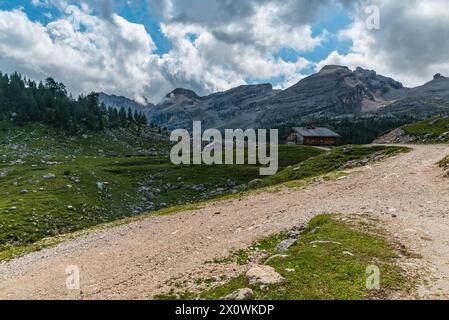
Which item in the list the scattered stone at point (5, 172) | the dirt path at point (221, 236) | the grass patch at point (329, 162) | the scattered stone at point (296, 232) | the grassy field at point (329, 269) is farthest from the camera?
the scattered stone at point (5, 172)

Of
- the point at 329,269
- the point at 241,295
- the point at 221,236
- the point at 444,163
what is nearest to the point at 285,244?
the point at 329,269

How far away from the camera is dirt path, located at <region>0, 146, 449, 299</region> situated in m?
20.0

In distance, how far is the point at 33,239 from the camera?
152 feet

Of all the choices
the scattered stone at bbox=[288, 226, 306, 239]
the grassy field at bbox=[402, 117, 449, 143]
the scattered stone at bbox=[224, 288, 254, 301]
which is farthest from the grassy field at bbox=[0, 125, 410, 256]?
the scattered stone at bbox=[224, 288, 254, 301]

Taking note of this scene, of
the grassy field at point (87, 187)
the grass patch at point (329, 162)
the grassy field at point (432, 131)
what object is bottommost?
the grassy field at point (87, 187)

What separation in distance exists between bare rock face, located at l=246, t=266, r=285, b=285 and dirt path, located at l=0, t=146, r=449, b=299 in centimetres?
494

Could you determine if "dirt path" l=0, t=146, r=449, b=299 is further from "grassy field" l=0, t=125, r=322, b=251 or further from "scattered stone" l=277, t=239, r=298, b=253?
"grassy field" l=0, t=125, r=322, b=251

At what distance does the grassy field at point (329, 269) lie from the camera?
14188 millimetres

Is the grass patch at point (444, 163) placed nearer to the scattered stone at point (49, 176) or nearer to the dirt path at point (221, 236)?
the dirt path at point (221, 236)

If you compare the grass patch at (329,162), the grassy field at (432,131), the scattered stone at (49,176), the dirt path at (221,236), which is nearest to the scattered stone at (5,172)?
the scattered stone at (49,176)

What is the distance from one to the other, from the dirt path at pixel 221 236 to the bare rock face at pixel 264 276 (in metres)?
4.94

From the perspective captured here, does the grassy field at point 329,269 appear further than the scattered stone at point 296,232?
No

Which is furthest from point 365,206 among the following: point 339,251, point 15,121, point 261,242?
point 15,121
